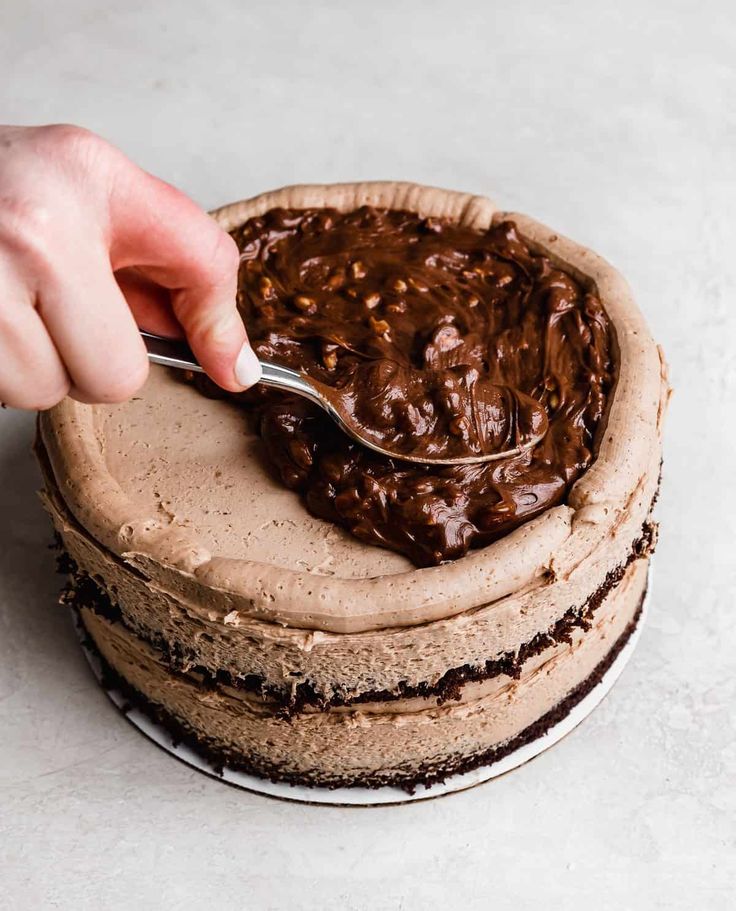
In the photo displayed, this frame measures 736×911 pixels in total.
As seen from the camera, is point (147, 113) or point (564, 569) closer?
point (564, 569)

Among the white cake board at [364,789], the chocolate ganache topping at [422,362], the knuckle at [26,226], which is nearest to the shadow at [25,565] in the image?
the white cake board at [364,789]

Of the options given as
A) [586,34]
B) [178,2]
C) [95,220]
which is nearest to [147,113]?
[178,2]

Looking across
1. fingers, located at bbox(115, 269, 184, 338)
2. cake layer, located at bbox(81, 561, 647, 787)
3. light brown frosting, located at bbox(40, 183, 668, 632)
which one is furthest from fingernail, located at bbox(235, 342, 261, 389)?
cake layer, located at bbox(81, 561, 647, 787)

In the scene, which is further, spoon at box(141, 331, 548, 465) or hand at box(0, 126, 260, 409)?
spoon at box(141, 331, 548, 465)

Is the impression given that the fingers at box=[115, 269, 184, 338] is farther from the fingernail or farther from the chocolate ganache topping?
the chocolate ganache topping

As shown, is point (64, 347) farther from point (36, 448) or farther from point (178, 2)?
point (178, 2)

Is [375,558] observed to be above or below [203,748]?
above
